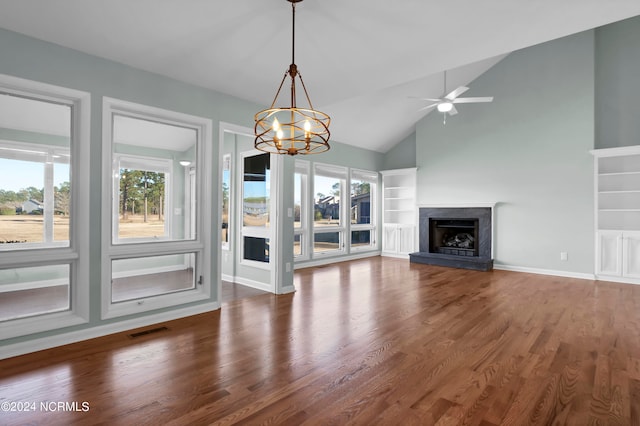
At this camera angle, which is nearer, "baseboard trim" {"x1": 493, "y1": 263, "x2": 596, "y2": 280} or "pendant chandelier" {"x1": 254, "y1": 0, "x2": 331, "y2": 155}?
"pendant chandelier" {"x1": 254, "y1": 0, "x2": 331, "y2": 155}

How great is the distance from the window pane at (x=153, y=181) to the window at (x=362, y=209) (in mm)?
4853

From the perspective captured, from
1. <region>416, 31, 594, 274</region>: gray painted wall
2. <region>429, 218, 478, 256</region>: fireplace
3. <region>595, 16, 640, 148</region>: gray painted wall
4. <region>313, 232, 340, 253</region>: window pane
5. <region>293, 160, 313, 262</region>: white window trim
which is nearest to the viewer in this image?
<region>595, 16, 640, 148</region>: gray painted wall

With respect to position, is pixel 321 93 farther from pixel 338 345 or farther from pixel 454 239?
pixel 454 239

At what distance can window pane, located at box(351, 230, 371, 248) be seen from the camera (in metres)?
8.32

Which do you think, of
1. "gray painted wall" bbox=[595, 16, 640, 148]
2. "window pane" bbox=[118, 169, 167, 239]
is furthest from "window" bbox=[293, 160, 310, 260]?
"gray painted wall" bbox=[595, 16, 640, 148]

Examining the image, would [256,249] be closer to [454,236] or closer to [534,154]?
[454,236]

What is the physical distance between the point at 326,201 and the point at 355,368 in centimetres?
544

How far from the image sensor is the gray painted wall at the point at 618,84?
19.1ft

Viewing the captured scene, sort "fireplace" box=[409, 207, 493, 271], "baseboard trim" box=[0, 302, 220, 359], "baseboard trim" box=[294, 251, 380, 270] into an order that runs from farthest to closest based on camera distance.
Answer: "baseboard trim" box=[294, 251, 380, 270]
"fireplace" box=[409, 207, 493, 271]
"baseboard trim" box=[0, 302, 220, 359]

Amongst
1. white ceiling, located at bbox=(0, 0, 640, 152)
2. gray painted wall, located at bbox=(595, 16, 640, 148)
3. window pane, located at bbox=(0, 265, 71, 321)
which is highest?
gray painted wall, located at bbox=(595, 16, 640, 148)

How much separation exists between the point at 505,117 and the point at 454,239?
8.96ft

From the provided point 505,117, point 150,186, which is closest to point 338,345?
point 150,186

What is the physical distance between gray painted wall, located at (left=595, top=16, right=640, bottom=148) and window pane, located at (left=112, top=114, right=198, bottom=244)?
6.81 m

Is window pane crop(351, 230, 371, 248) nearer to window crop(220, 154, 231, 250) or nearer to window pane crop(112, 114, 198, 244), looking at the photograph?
window crop(220, 154, 231, 250)
